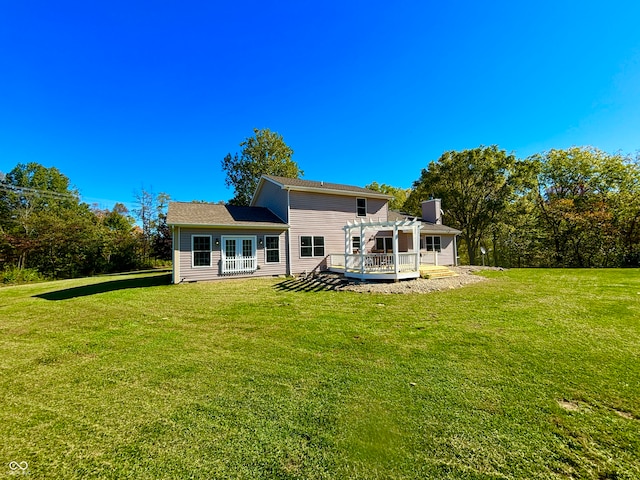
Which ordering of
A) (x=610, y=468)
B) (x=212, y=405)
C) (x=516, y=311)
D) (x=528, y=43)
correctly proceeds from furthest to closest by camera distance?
(x=528, y=43)
(x=516, y=311)
(x=212, y=405)
(x=610, y=468)

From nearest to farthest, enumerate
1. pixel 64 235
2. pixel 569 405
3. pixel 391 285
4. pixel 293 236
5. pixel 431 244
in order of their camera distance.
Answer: pixel 569 405 → pixel 391 285 → pixel 293 236 → pixel 431 244 → pixel 64 235

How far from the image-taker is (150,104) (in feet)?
57.4

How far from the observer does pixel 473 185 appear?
24.5 metres

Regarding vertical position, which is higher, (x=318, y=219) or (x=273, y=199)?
(x=273, y=199)

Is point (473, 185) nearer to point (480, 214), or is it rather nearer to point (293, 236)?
point (480, 214)

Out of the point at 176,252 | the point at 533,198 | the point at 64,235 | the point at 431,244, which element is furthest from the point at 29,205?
the point at 533,198

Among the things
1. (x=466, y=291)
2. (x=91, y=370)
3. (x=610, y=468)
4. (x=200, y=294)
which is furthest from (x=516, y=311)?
(x=200, y=294)

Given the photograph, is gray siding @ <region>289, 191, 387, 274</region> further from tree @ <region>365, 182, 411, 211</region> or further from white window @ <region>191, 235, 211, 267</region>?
tree @ <region>365, 182, 411, 211</region>

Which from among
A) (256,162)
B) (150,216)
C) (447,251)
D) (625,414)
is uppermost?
(256,162)

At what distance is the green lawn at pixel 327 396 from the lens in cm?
213

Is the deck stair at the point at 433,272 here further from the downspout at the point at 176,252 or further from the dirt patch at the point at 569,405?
the downspout at the point at 176,252

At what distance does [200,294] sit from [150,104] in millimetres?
15691

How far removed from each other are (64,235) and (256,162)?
17.5 metres

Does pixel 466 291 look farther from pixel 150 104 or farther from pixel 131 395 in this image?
pixel 150 104
